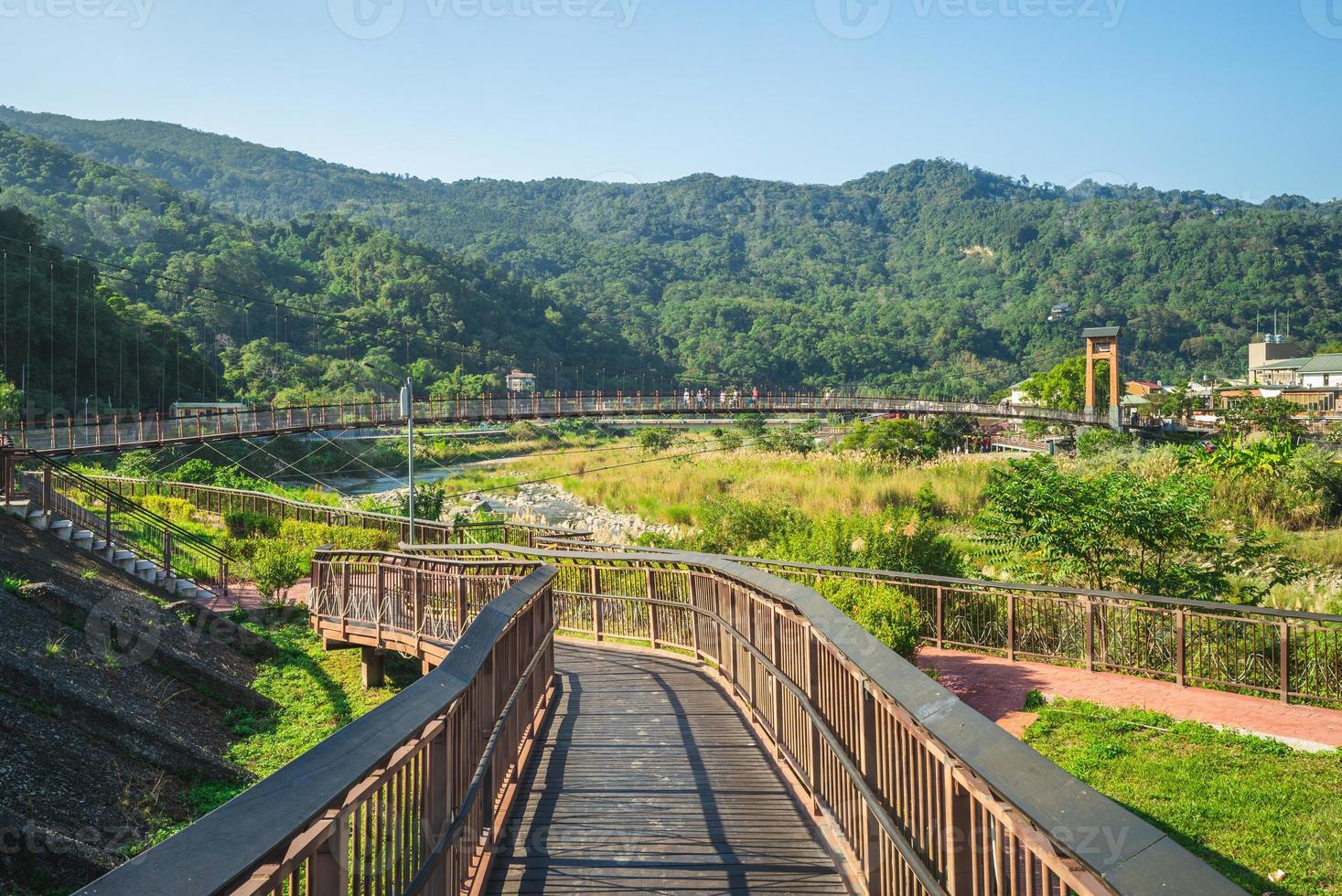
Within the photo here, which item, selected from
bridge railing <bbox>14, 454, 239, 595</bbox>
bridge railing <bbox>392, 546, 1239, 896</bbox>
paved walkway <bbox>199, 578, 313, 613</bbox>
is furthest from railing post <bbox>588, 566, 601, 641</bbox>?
bridge railing <bbox>14, 454, 239, 595</bbox>

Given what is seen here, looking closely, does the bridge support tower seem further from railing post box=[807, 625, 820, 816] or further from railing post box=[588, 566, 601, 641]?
railing post box=[807, 625, 820, 816]

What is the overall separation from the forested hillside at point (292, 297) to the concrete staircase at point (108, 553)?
1541 inches

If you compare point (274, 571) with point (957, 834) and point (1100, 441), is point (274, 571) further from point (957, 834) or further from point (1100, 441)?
point (1100, 441)

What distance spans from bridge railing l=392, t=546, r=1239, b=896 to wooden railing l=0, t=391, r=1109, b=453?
90.4ft

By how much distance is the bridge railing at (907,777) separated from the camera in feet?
6.60

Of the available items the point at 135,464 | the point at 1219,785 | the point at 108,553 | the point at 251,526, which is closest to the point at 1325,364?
the point at 135,464

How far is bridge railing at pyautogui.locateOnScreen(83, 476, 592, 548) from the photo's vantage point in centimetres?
2377

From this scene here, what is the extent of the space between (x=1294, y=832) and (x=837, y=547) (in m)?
9.78

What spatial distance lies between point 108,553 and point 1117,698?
19388 mm

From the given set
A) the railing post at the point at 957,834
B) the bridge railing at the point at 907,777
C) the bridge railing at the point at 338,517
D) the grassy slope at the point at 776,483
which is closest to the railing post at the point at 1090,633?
the bridge railing at the point at 907,777

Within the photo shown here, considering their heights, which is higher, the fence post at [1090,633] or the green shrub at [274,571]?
the fence post at [1090,633]

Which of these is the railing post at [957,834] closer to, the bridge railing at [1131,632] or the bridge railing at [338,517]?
the bridge railing at [1131,632]

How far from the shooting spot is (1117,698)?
1036 cm

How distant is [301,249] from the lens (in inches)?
4259
